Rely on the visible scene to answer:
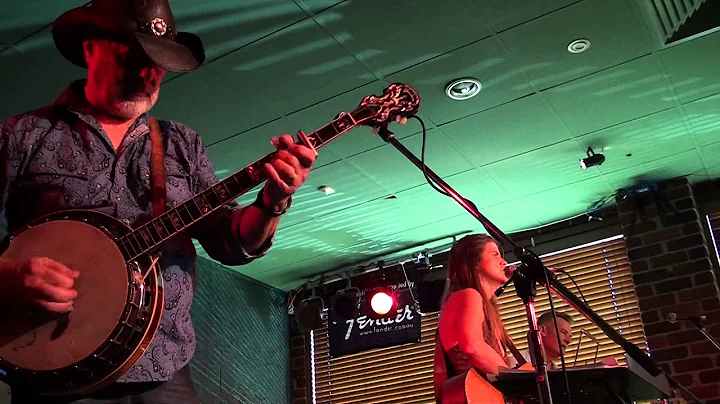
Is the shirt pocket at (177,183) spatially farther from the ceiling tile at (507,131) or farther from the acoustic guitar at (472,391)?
the ceiling tile at (507,131)

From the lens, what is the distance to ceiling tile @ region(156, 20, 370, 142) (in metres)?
3.46

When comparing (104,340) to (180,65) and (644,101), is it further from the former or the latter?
(644,101)

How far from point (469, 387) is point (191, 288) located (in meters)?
1.37

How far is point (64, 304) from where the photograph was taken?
1.14 metres

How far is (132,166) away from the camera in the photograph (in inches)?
55.1

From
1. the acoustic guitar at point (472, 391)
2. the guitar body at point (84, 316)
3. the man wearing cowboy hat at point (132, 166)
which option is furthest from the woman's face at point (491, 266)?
the guitar body at point (84, 316)

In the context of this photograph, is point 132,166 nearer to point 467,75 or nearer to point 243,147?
point 467,75

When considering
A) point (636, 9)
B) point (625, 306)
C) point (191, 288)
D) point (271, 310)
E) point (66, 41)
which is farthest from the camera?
point (271, 310)

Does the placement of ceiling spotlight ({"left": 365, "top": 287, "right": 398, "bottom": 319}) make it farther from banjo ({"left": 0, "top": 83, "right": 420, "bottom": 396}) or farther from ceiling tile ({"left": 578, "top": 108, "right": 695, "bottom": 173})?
banjo ({"left": 0, "top": 83, "right": 420, "bottom": 396})

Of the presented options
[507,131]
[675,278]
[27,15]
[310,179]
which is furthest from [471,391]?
[675,278]

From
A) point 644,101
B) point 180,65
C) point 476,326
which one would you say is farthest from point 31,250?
point 644,101

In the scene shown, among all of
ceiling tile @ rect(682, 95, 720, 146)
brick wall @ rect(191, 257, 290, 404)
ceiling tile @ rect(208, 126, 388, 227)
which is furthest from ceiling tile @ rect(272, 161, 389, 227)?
ceiling tile @ rect(682, 95, 720, 146)

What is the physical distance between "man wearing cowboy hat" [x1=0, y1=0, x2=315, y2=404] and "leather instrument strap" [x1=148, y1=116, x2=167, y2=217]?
0.05 feet

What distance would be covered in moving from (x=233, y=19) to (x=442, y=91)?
4.35 feet
